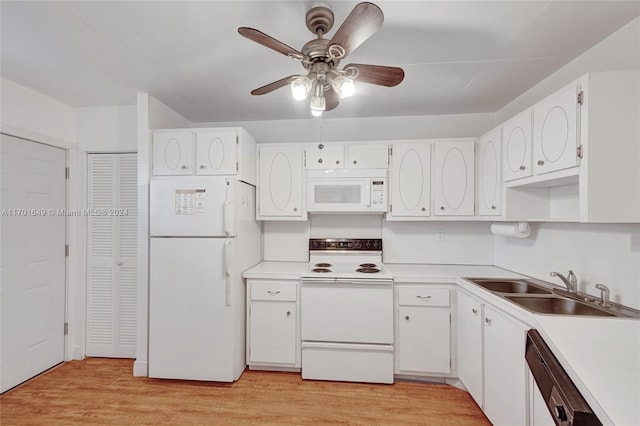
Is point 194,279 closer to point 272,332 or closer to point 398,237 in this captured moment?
point 272,332

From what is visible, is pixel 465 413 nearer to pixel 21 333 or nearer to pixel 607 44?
pixel 607 44

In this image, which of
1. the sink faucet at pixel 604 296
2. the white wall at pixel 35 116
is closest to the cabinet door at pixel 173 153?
the white wall at pixel 35 116

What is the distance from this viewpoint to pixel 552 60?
6.47 ft

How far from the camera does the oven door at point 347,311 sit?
7.83 ft

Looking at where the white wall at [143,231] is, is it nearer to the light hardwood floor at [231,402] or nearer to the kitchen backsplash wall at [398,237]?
the light hardwood floor at [231,402]

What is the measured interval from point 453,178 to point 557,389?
2.11 metres

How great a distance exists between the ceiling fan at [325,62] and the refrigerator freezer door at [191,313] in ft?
4.67

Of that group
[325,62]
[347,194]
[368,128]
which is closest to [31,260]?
[347,194]

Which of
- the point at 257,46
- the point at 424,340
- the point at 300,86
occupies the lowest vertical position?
the point at 424,340

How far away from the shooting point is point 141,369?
97.3 inches

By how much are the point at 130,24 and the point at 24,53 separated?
0.97 metres

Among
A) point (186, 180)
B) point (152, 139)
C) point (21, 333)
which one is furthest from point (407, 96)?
point (21, 333)

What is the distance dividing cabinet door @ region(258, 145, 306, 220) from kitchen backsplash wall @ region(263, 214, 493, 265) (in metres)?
0.33

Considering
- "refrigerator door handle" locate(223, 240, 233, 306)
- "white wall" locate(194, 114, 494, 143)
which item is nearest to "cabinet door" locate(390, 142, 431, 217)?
"white wall" locate(194, 114, 494, 143)
